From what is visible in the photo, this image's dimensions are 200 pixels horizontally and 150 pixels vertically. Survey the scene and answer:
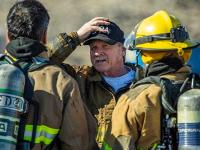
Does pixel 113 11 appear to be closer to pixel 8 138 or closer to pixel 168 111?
pixel 168 111

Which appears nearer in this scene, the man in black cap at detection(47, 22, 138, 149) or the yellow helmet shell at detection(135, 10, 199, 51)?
the yellow helmet shell at detection(135, 10, 199, 51)

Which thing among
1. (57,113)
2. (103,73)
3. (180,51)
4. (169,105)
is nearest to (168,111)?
(169,105)

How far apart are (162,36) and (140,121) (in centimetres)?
78

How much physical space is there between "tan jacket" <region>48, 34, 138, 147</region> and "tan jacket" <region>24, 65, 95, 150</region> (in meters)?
1.14

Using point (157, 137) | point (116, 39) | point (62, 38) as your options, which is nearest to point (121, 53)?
point (116, 39)

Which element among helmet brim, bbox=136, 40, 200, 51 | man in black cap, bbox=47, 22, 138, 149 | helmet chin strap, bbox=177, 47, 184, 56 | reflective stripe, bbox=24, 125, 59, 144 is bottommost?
reflective stripe, bbox=24, 125, 59, 144

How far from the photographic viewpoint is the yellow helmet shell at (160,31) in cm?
401

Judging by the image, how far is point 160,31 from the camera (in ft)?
13.7

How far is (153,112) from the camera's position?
3588 mm

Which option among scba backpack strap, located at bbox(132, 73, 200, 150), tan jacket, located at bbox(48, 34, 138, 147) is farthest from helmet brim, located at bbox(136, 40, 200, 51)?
tan jacket, located at bbox(48, 34, 138, 147)

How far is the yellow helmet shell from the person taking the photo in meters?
4.01

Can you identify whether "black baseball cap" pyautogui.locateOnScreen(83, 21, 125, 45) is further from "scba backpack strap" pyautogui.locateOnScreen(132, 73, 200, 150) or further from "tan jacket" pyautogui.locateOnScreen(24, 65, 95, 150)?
"scba backpack strap" pyautogui.locateOnScreen(132, 73, 200, 150)

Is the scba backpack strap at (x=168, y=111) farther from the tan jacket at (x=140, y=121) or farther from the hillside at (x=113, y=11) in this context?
the hillside at (x=113, y=11)

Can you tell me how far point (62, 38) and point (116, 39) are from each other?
50 centimetres
